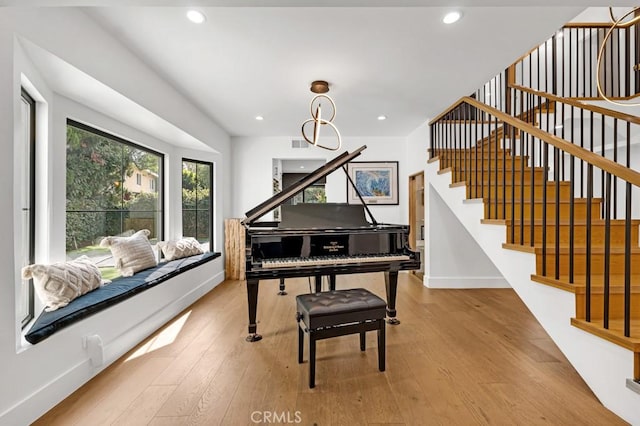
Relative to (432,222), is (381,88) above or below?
above

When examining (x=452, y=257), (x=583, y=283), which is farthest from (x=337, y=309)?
(x=452, y=257)

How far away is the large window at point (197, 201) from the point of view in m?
4.32

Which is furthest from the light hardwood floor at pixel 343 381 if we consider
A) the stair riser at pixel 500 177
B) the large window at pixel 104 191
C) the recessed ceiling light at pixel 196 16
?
the recessed ceiling light at pixel 196 16

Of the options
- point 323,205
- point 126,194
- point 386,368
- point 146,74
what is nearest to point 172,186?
point 126,194

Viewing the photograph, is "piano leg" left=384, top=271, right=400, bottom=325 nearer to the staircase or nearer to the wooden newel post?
the staircase

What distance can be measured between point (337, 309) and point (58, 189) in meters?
2.45

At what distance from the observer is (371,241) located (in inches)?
107

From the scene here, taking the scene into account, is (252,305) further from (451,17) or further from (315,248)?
(451,17)

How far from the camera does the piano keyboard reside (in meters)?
2.41

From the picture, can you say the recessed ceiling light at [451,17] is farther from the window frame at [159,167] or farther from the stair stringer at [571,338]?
the window frame at [159,167]

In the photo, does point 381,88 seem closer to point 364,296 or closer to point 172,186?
point 364,296

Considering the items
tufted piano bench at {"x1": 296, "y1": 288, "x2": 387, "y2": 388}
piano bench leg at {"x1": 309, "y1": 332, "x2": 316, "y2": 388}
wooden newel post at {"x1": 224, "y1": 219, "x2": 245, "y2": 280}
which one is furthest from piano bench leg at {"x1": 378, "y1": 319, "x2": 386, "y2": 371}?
wooden newel post at {"x1": 224, "y1": 219, "x2": 245, "y2": 280}

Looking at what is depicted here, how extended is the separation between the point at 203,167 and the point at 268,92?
2026 mm

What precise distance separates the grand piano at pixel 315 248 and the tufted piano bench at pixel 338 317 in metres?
0.45
